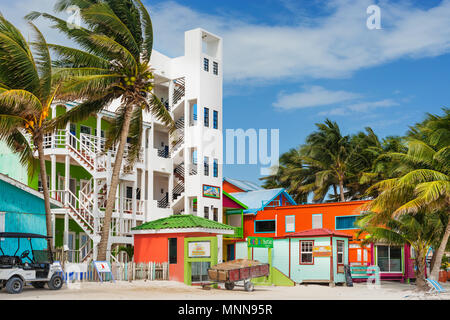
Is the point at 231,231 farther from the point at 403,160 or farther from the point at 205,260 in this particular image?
the point at 403,160

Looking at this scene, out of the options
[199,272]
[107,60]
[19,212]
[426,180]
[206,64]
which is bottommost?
[199,272]

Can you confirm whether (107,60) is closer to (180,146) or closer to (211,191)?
(180,146)

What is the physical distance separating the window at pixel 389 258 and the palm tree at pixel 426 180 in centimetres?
944

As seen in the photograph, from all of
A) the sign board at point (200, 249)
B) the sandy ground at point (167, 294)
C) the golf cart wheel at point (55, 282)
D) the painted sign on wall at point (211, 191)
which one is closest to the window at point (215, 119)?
the painted sign on wall at point (211, 191)

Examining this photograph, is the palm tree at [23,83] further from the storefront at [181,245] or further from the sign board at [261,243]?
the sign board at [261,243]

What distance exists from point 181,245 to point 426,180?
11639mm

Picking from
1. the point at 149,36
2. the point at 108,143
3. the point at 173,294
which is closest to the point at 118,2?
the point at 149,36

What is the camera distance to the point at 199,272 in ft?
92.7

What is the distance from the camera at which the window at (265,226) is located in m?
43.7

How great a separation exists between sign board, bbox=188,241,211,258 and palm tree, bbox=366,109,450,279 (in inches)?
293

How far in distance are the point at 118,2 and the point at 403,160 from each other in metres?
14.8

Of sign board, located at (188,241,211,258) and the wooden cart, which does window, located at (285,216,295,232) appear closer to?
sign board, located at (188,241,211,258)

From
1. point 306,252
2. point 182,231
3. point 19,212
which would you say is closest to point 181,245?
point 182,231

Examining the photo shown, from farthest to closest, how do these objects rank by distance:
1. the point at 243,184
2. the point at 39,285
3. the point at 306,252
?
the point at 243,184 < the point at 306,252 < the point at 39,285
